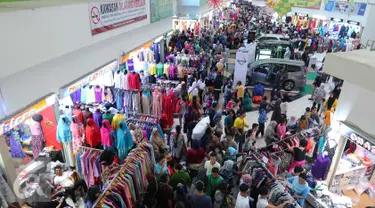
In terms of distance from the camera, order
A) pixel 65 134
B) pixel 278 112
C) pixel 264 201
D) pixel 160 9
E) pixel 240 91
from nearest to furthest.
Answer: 1. pixel 264 201
2. pixel 65 134
3. pixel 278 112
4. pixel 240 91
5. pixel 160 9

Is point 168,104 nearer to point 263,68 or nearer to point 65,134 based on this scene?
point 65,134

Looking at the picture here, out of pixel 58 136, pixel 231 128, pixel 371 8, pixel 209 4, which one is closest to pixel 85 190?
pixel 58 136

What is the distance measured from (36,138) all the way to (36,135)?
10 centimetres

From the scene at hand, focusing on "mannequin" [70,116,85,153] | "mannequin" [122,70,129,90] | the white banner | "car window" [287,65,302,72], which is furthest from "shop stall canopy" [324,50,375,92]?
"car window" [287,65,302,72]

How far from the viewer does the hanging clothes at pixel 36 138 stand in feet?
23.0

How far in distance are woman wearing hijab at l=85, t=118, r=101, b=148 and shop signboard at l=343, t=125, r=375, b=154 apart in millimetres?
6229

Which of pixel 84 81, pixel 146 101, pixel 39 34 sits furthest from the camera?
pixel 146 101

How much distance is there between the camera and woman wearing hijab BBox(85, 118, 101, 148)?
23.6ft

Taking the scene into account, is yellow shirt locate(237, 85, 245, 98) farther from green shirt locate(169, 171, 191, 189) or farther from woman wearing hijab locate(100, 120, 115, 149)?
green shirt locate(169, 171, 191, 189)

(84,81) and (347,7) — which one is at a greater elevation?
(347,7)

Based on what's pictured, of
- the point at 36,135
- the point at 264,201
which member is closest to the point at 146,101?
the point at 36,135

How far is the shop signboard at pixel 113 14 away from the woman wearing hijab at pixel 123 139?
8.75 ft

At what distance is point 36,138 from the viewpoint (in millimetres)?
7188

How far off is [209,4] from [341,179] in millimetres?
19918
